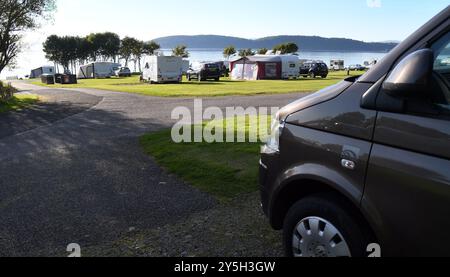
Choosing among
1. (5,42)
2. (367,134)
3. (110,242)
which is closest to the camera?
(367,134)

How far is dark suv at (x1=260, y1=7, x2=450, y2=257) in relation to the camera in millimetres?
2320

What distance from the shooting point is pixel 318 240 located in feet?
9.98

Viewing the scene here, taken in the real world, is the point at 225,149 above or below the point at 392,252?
below

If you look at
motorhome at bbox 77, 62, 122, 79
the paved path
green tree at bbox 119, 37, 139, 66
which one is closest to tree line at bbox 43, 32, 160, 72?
green tree at bbox 119, 37, 139, 66

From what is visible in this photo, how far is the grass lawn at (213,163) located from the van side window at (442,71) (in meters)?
3.58

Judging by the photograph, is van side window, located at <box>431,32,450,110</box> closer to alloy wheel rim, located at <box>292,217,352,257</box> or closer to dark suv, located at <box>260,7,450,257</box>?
dark suv, located at <box>260,7,450,257</box>

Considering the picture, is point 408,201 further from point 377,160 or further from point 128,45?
point 128,45

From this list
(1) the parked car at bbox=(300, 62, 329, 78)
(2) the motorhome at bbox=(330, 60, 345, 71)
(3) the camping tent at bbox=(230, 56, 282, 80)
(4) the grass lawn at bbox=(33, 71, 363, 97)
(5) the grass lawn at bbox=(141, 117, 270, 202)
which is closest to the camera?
(5) the grass lawn at bbox=(141, 117, 270, 202)

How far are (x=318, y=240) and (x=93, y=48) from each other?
4710 inches

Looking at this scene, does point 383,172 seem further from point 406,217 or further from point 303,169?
point 303,169

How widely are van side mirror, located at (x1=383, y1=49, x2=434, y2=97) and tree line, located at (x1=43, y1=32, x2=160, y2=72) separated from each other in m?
110

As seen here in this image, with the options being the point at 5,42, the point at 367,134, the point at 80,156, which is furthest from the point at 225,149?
the point at 5,42

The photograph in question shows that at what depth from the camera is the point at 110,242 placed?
459cm
